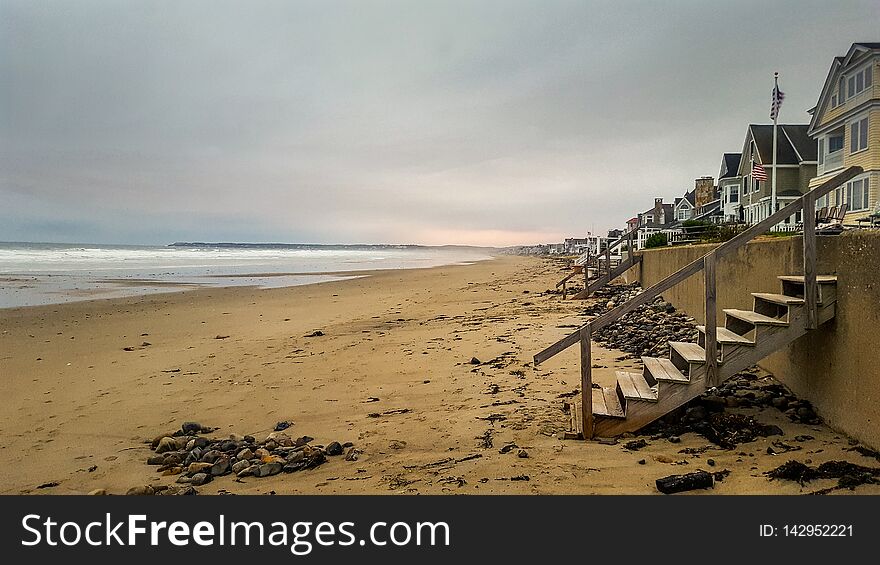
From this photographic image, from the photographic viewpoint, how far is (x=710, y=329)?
15.6ft

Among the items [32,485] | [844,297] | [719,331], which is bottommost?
[32,485]

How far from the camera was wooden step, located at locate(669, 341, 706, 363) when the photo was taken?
4.89 m

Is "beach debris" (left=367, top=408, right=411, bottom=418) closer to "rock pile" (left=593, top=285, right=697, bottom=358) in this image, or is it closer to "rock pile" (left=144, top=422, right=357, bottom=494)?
"rock pile" (left=144, top=422, right=357, bottom=494)

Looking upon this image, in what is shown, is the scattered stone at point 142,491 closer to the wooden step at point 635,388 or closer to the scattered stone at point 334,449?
the scattered stone at point 334,449

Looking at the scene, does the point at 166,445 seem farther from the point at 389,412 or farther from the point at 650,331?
the point at 650,331

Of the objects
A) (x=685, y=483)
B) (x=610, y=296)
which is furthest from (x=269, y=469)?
(x=610, y=296)

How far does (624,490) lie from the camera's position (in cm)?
390

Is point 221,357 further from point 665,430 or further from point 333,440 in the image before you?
point 665,430

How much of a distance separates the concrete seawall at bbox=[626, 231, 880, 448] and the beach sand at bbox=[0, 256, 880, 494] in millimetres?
324

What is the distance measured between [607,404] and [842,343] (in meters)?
2.10

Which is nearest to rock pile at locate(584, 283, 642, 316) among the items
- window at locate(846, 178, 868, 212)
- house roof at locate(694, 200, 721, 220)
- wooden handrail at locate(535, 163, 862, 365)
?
wooden handrail at locate(535, 163, 862, 365)
